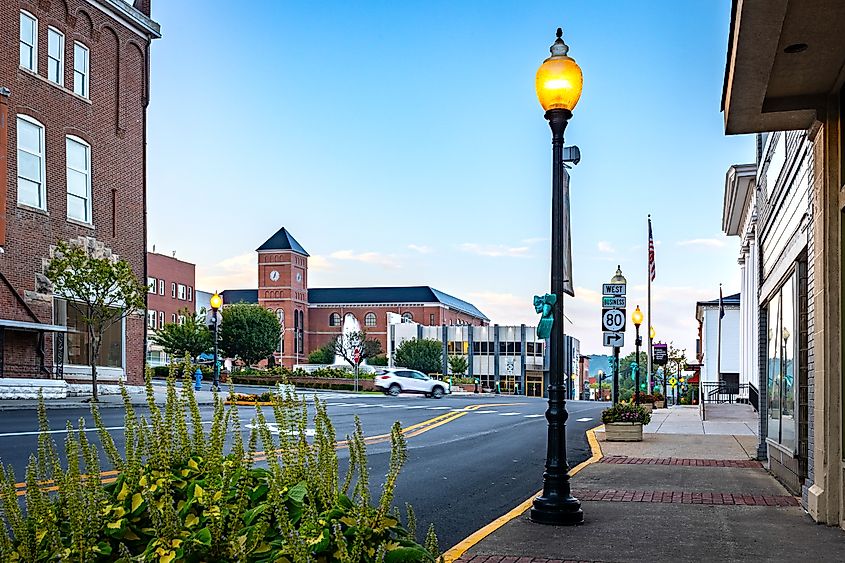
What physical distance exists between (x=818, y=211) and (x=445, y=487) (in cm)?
596

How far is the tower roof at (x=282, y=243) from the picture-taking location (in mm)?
118250

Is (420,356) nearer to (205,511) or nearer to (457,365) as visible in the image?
(457,365)

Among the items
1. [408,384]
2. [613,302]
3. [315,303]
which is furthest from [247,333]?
[613,302]

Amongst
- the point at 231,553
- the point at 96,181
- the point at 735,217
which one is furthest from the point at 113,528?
the point at 735,217

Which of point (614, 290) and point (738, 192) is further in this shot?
point (738, 192)

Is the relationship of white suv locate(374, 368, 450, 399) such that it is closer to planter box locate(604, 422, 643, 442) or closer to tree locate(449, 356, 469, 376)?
planter box locate(604, 422, 643, 442)

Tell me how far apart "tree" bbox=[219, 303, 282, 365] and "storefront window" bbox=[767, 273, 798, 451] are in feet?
206

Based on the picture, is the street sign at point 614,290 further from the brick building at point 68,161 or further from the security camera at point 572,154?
the brick building at point 68,161

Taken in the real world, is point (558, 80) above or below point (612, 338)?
above

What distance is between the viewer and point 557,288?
9.80m

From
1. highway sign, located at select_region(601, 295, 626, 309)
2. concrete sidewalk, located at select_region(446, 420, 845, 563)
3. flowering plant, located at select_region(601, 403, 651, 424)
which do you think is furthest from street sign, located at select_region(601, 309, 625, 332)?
concrete sidewalk, located at select_region(446, 420, 845, 563)

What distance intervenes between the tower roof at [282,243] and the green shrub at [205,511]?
11453cm

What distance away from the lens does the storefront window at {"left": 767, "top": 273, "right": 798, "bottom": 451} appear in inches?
436

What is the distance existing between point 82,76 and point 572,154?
83.5 feet
